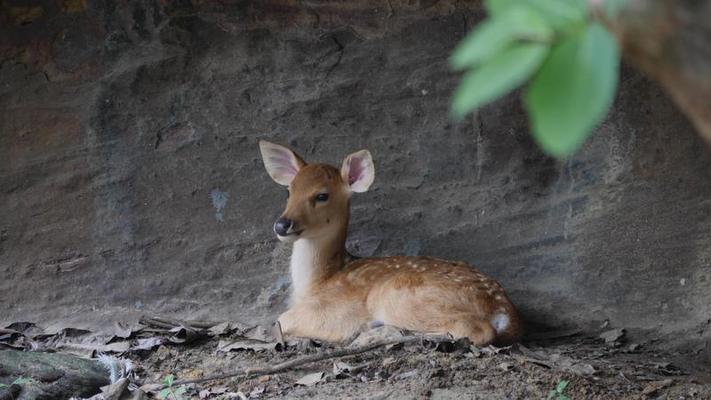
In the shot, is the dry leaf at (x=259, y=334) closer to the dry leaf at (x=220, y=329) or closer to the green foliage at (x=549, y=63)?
the dry leaf at (x=220, y=329)

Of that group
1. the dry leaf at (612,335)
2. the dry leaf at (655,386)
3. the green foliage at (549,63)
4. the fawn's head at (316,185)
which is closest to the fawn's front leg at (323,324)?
the fawn's head at (316,185)

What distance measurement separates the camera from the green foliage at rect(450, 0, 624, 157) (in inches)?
44.9

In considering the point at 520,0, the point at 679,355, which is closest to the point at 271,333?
the point at 679,355

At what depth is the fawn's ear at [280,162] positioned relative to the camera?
6.25 meters

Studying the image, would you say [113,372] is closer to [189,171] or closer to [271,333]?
[271,333]

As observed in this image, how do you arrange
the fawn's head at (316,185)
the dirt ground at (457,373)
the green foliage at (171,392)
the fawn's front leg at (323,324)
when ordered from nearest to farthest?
1. the dirt ground at (457,373)
2. the green foliage at (171,392)
3. the fawn's front leg at (323,324)
4. the fawn's head at (316,185)

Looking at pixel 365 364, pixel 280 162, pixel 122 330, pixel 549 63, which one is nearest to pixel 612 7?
pixel 549 63

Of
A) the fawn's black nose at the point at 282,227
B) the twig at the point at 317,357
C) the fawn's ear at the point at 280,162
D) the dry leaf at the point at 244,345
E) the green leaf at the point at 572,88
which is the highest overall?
the green leaf at the point at 572,88

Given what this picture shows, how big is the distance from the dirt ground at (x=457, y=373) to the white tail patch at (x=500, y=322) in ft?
0.43

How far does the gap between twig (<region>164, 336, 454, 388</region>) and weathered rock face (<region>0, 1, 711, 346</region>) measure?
1.10 metres

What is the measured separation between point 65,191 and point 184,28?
49.8 inches

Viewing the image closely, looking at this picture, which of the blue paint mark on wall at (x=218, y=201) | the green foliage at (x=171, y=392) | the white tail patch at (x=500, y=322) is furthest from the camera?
the blue paint mark on wall at (x=218, y=201)

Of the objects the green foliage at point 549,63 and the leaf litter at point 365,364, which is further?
the leaf litter at point 365,364

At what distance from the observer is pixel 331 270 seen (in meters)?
6.32
